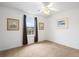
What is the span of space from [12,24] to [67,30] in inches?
36.6

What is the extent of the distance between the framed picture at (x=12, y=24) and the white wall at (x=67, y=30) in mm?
579

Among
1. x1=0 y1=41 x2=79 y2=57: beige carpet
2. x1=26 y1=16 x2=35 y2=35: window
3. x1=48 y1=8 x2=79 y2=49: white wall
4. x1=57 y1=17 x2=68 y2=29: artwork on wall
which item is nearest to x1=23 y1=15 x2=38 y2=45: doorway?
x1=26 y1=16 x2=35 y2=35: window

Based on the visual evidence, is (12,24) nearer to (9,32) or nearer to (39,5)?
(9,32)

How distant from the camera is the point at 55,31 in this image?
1719 mm

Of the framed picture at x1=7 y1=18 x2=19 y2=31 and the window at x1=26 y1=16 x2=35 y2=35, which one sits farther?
the window at x1=26 y1=16 x2=35 y2=35

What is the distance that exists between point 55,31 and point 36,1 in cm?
63

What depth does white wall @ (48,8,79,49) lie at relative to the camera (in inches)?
60.7

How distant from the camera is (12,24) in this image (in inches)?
61.7

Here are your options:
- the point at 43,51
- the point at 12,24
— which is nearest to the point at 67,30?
the point at 43,51

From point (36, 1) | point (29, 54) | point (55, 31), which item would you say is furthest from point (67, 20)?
point (29, 54)

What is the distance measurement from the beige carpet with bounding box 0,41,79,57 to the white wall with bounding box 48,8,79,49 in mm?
90

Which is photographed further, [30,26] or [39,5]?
[30,26]

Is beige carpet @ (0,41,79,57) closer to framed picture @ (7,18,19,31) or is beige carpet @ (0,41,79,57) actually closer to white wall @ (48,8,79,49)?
white wall @ (48,8,79,49)

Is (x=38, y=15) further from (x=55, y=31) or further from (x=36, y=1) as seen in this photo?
(x=55, y=31)
